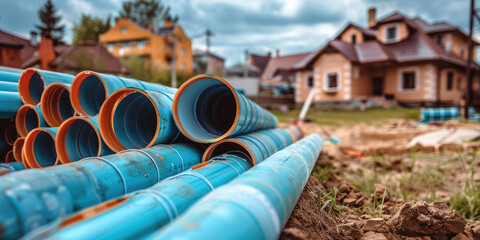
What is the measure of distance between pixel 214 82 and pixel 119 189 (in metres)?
1.29

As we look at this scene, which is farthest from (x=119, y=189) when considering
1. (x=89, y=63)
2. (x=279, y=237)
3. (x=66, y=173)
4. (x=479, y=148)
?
(x=89, y=63)

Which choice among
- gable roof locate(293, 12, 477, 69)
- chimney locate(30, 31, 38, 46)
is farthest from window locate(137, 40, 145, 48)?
gable roof locate(293, 12, 477, 69)

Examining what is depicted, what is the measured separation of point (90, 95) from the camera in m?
3.11

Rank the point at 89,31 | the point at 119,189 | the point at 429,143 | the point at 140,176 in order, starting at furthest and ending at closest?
the point at 89,31 < the point at 429,143 < the point at 140,176 < the point at 119,189

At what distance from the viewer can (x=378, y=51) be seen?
1931cm

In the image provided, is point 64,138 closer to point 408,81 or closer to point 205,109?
point 205,109

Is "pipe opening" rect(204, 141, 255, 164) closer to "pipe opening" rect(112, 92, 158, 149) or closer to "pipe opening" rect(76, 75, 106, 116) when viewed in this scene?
"pipe opening" rect(112, 92, 158, 149)

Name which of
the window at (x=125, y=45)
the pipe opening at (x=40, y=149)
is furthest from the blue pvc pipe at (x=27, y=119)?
the window at (x=125, y=45)

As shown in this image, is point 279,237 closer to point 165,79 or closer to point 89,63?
point 89,63

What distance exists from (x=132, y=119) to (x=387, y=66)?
20.9 meters

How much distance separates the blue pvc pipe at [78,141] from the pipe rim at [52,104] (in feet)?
1.53

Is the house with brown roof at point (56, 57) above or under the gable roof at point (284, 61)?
under

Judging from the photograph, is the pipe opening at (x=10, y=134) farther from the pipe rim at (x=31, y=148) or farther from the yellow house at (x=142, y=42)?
the yellow house at (x=142, y=42)

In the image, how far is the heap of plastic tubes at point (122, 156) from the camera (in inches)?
51.1
